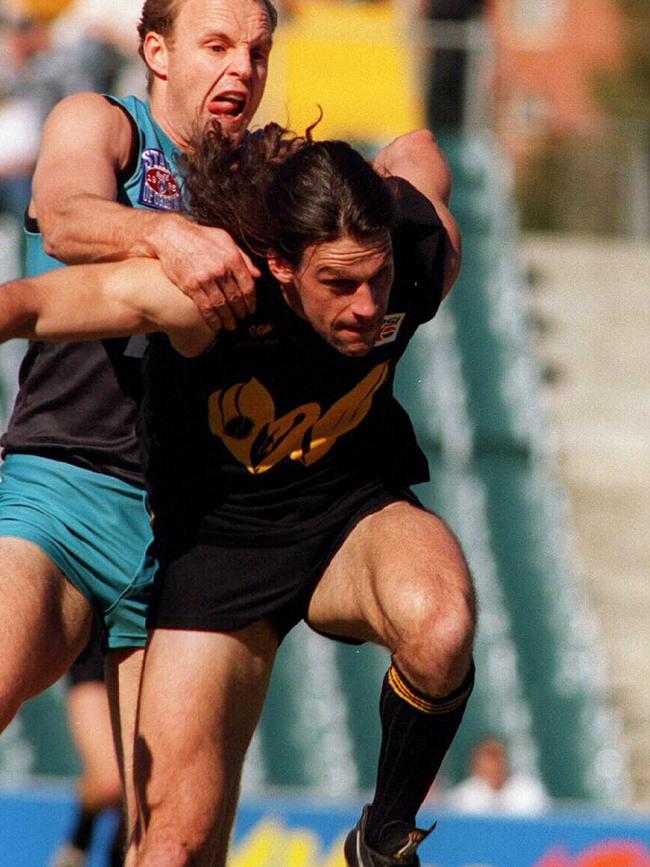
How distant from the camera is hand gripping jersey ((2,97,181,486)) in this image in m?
4.35

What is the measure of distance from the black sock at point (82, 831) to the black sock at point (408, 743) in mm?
2998

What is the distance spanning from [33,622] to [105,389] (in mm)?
640

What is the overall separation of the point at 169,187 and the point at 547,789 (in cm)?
762

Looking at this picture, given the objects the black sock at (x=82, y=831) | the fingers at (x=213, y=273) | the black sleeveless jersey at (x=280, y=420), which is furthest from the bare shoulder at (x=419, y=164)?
the black sock at (x=82, y=831)

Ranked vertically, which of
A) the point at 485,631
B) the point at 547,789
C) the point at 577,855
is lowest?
the point at 547,789

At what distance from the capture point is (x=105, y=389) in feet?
14.3

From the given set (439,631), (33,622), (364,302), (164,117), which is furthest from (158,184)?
(439,631)

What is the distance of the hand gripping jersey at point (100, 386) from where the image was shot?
4.35 meters

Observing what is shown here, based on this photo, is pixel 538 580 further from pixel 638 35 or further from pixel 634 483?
pixel 638 35

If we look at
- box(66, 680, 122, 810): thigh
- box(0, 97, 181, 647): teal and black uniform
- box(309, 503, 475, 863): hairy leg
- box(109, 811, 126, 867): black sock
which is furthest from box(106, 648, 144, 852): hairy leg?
box(66, 680, 122, 810): thigh

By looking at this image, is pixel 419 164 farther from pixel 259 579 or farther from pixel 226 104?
pixel 259 579

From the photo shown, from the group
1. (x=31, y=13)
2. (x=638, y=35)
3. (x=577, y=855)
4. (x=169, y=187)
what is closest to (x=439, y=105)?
(x=31, y=13)

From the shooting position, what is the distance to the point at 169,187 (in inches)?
172

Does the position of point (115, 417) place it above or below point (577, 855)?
above
